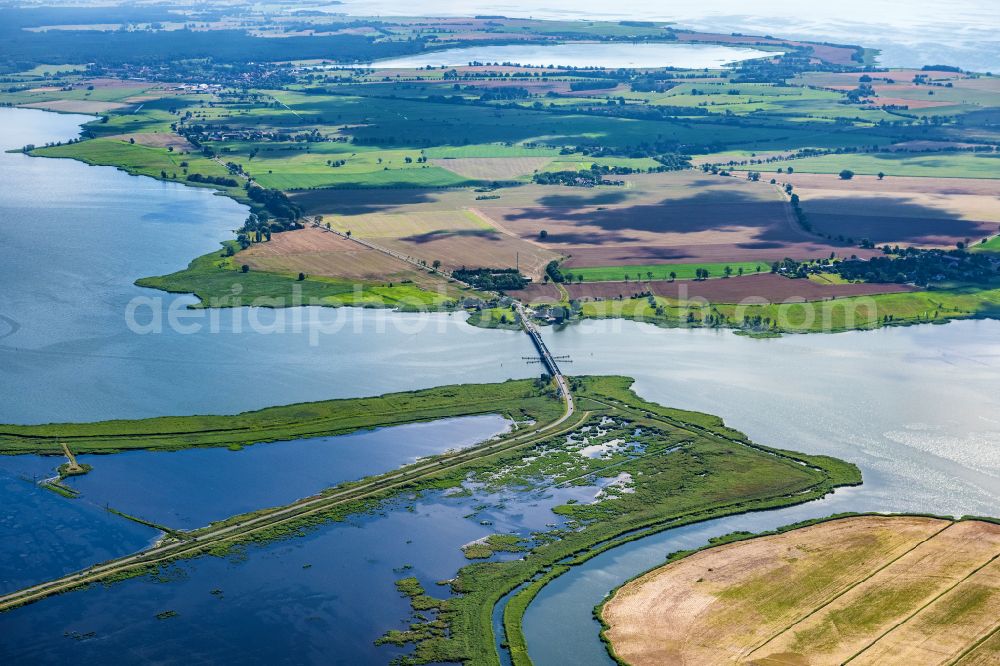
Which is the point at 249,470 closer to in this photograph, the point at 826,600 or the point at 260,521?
the point at 260,521

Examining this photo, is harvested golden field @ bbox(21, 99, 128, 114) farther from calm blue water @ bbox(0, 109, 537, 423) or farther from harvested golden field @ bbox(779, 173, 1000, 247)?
harvested golden field @ bbox(779, 173, 1000, 247)

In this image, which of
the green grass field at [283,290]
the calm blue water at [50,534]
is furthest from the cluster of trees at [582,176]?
the calm blue water at [50,534]

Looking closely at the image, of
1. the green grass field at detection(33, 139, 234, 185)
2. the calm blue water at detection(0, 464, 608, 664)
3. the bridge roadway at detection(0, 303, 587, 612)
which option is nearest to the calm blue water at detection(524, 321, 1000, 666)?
the calm blue water at detection(0, 464, 608, 664)

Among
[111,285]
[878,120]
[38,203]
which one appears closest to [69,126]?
[38,203]

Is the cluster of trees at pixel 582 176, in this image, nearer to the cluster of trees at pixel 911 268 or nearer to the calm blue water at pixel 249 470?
the cluster of trees at pixel 911 268

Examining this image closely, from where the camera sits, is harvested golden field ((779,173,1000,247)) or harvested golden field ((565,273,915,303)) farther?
harvested golden field ((779,173,1000,247))
